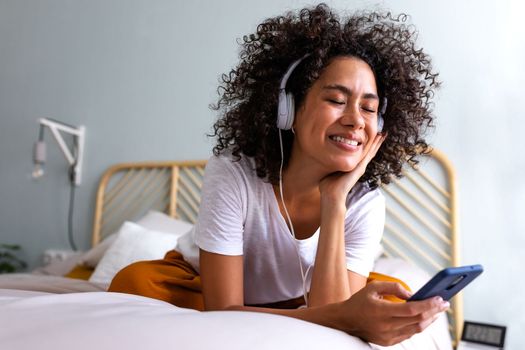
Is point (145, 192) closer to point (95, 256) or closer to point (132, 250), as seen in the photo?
point (95, 256)

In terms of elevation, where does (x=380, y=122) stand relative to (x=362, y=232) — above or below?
above

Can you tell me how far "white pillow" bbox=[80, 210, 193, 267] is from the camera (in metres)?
2.09

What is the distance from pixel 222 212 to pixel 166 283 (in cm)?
20

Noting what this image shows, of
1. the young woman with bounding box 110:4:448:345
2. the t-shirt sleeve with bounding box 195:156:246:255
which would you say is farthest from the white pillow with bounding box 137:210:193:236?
the t-shirt sleeve with bounding box 195:156:246:255

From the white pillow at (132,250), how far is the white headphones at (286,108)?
3.15ft

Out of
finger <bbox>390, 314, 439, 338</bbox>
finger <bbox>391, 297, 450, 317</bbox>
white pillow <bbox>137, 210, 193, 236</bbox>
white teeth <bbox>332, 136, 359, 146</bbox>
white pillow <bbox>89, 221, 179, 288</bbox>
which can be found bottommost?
white pillow <bbox>89, 221, 179, 288</bbox>

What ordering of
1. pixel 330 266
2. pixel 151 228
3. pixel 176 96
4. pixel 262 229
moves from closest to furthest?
1. pixel 330 266
2. pixel 262 229
3. pixel 151 228
4. pixel 176 96

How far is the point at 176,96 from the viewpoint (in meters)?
2.52

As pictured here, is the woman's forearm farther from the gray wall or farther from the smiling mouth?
the gray wall

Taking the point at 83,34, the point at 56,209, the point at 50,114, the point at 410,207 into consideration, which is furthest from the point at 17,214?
the point at 410,207

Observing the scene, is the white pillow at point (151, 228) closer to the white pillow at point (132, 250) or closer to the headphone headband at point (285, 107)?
the white pillow at point (132, 250)

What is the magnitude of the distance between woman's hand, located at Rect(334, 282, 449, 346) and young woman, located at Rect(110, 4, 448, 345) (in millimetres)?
191

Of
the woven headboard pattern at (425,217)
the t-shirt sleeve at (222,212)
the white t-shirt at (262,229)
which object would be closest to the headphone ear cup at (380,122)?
the white t-shirt at (262,229)

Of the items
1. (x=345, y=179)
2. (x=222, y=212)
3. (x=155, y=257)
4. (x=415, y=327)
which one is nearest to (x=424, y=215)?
(x=155, y=257)
